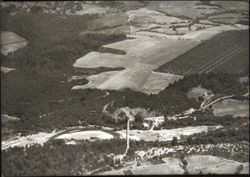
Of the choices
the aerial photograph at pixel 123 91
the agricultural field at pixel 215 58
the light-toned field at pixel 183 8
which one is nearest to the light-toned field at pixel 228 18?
the aerial photograph at pixel 123 91

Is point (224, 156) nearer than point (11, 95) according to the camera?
Yes

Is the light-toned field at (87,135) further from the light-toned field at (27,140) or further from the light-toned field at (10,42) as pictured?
the light-toned field at (10,42)

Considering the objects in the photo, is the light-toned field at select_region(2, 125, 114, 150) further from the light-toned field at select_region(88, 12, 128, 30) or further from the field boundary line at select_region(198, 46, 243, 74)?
the light-toned field at select_region(88, 12, 128, 30)

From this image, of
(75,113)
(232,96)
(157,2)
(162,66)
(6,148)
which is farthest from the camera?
(157,2)

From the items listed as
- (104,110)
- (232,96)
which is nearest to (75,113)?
(104,110)

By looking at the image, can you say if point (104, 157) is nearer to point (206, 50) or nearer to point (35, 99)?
point (35, 99)

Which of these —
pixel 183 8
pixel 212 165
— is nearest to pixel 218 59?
pixel 212 165

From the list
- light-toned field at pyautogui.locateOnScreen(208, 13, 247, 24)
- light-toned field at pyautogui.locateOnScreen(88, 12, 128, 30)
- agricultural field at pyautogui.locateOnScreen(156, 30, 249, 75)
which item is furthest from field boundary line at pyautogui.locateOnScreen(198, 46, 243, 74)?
light-toned field at pyautogui.locateOnScreen(88, 12, 128, 30)
